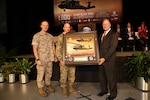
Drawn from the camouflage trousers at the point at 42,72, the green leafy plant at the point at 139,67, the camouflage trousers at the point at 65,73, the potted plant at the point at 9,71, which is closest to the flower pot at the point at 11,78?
the potted plant at the point at 9,71

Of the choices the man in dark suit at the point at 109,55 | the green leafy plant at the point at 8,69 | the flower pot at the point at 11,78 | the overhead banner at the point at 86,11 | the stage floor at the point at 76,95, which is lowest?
the stage floor at the point at 76,95

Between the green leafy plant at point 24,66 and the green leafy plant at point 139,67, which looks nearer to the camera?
the green leafy plant at point 139,67

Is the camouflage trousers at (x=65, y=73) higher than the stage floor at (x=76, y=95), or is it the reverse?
the camouflage trousers at (x=65, y=73)

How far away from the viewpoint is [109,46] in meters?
3.38

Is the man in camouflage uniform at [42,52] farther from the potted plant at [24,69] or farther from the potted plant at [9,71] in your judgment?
the potted plant at [9,71]

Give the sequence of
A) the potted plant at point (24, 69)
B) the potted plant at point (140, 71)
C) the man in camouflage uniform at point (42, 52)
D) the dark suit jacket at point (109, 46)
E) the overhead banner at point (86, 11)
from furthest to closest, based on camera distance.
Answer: the overhead banner at point (86, 11)
the potted plant at point (24, 69)
the potted plant at point (140, 71)
the man in camouflage uniform at point (42, 52)
the dark suit jacket at point (109, 46)

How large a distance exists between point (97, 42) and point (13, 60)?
9.86 ft

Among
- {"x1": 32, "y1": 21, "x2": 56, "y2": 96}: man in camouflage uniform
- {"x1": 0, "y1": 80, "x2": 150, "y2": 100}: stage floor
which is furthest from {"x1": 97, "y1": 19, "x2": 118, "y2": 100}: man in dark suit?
{"x1": 32, "y1": 21, "x2": 56, "y2": 96}: man in camouflage uniform

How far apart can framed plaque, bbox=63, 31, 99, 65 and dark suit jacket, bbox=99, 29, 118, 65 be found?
0.42ft

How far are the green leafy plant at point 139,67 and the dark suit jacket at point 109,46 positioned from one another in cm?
80

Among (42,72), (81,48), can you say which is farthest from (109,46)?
(42,72)

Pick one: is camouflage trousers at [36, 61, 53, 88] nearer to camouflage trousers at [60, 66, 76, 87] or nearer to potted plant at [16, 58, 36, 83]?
camouflage trousers at [60, 66, 76, 87]

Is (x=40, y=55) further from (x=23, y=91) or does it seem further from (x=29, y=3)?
(x=29, y=3)

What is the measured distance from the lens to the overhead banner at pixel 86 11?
24.5ft
